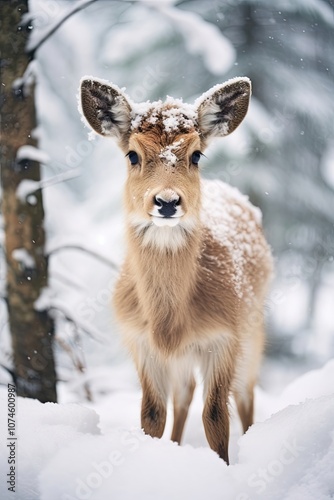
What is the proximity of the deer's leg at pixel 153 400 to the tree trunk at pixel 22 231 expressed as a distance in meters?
1.08

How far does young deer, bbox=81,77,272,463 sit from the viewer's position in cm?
385

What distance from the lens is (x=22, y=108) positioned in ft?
15.6

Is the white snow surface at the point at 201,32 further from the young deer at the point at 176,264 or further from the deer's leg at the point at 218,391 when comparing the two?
the deer's leg at the point at 218,391

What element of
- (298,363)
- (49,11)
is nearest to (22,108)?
(49,11)

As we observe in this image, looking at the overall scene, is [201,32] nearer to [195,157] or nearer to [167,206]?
[195,157]

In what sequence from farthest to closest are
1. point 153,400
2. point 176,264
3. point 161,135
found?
point 153,400 < point 176,264 < point 161,135

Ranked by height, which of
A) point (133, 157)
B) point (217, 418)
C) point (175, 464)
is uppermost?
point (133, 157)

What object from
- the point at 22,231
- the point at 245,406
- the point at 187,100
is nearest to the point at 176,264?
the point at 22,231

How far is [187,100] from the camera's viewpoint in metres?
6.48

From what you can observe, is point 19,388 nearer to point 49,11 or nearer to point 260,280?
point 260,280

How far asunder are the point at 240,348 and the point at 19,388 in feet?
6.38

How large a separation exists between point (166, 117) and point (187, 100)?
269 centimetres

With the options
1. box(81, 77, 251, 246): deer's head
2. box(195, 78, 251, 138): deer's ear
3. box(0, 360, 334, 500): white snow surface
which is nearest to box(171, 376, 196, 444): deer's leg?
box(0, 360, 334, 500): white snow surface

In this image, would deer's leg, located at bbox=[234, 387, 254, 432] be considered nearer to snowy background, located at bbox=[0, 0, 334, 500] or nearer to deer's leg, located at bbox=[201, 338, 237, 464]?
snowy background, located at bbox=[0, 0, 334, 500]
